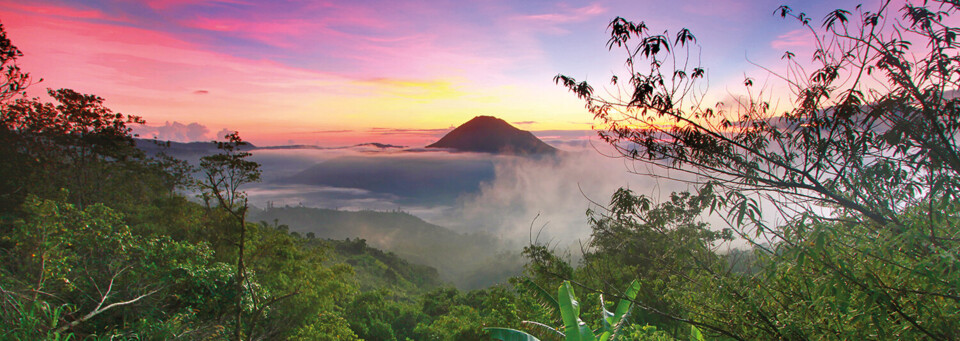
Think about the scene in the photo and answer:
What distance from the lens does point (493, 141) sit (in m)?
110

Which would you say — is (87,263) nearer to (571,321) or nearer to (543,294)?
(543,294)

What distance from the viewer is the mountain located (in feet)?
356

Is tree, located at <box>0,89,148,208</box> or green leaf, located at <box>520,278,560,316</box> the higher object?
tree, located at <box>0,89,148,208</box>

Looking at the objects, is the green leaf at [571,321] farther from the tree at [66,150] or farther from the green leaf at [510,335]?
the tree at [66,150]

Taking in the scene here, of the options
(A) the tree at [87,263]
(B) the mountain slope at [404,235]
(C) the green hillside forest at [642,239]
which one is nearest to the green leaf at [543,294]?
(C) the green hillside forest at [642,239]

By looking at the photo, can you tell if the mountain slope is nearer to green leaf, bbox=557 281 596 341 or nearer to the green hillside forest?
the green hillside forest

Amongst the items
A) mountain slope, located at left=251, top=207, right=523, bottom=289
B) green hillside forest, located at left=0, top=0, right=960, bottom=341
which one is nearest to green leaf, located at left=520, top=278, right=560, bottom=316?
green hillside forest, located at left=0, top=0, right=960, bottom=341

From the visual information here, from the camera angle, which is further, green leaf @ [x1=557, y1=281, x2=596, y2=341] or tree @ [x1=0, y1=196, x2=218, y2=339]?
tree @ [x1=0, y1=196, x2=218, y2=339]

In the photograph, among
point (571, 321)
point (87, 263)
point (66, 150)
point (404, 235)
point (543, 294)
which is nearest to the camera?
point (571, 321)

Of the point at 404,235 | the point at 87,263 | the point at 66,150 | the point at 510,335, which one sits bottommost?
the point at 404,235

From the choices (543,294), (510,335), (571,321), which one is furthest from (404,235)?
(571,321)

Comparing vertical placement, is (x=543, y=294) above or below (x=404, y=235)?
above

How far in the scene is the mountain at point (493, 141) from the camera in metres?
108

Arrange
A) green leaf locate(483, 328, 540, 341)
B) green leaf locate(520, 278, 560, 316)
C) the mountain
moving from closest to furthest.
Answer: green leaf locate(483, 328, 540, 341), green leaf locate(520, 278, 560, 316), the mountain
